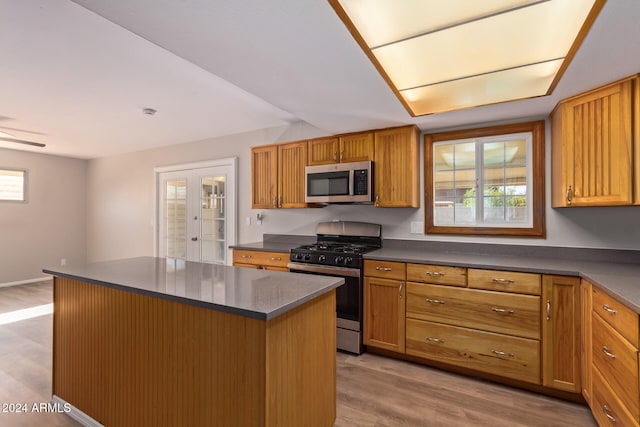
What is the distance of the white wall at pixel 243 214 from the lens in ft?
7.98

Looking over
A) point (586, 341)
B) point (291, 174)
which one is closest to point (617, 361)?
point (586, 341)

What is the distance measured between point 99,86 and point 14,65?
0.54m

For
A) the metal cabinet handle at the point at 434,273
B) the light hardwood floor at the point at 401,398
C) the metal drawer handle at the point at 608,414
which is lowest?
the light hardwood floor at the point at 401,398

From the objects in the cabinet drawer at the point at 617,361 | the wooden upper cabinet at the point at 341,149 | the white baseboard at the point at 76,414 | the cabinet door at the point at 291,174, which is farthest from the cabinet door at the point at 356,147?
the white baseboard at the point at 76,414

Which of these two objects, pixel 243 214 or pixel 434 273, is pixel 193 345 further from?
pixel 243 214

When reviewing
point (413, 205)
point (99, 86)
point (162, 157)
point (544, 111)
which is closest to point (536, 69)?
point (544, 111)

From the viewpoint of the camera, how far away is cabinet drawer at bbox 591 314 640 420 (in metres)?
1.39

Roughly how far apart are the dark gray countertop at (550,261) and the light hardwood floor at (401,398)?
897 millimetres

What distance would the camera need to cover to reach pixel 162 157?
5148mm

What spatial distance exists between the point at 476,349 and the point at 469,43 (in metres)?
2.18

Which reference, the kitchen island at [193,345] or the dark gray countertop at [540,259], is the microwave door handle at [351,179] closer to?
the dark gray countertop at [540,259]

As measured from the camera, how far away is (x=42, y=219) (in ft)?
18.5

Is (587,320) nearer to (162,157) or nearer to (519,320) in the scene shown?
(519,320)

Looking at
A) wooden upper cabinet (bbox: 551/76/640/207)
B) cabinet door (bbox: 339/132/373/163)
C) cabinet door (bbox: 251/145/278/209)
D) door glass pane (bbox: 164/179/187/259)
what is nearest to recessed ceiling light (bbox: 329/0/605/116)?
wooden upper cabinet (bbox: 551/76/640/207)
